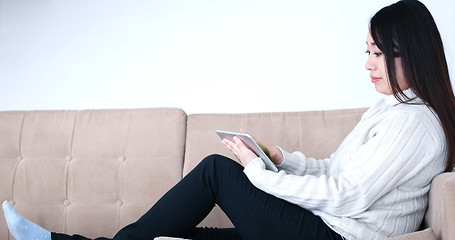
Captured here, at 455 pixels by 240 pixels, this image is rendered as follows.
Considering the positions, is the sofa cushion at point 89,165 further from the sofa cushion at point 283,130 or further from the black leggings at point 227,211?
the black leggings at point 227,211

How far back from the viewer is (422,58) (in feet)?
4.52

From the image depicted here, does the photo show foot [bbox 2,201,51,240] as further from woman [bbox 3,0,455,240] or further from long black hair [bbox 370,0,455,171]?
long black hair [bbox 370,0,455,171]

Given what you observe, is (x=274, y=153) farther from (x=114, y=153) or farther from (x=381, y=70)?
(x=114, y=153)

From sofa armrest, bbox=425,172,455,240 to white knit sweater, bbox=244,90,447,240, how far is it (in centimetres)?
6

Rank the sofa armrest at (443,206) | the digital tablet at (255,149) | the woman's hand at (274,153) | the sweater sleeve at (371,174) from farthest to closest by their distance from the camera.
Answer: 1. the woman's hand at (274,153)
2. the digital tablet at (255,149)
3. the sweater sleeve at (371,174)
4. the sofa armrest at (443,206)

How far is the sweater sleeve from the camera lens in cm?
129

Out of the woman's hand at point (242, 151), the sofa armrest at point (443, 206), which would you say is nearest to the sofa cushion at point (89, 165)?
the woman's hand at point (242, 151)

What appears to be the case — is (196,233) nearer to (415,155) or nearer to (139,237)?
(139,237)

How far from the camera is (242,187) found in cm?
140

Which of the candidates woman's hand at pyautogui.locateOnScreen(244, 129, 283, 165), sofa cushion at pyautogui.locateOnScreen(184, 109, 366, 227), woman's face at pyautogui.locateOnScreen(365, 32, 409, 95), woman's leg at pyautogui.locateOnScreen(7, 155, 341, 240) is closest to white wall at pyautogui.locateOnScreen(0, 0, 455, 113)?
sofa cushion at pyautogui.locateOnScreen(184, 109, 366, 227)

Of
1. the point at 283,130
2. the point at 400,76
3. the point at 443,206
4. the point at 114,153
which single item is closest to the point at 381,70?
the point at 400,76

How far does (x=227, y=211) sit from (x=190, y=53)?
1134 millimetres

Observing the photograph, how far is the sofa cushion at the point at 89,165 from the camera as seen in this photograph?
194 cm

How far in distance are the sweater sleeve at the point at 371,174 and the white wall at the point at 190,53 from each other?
3.20ft
